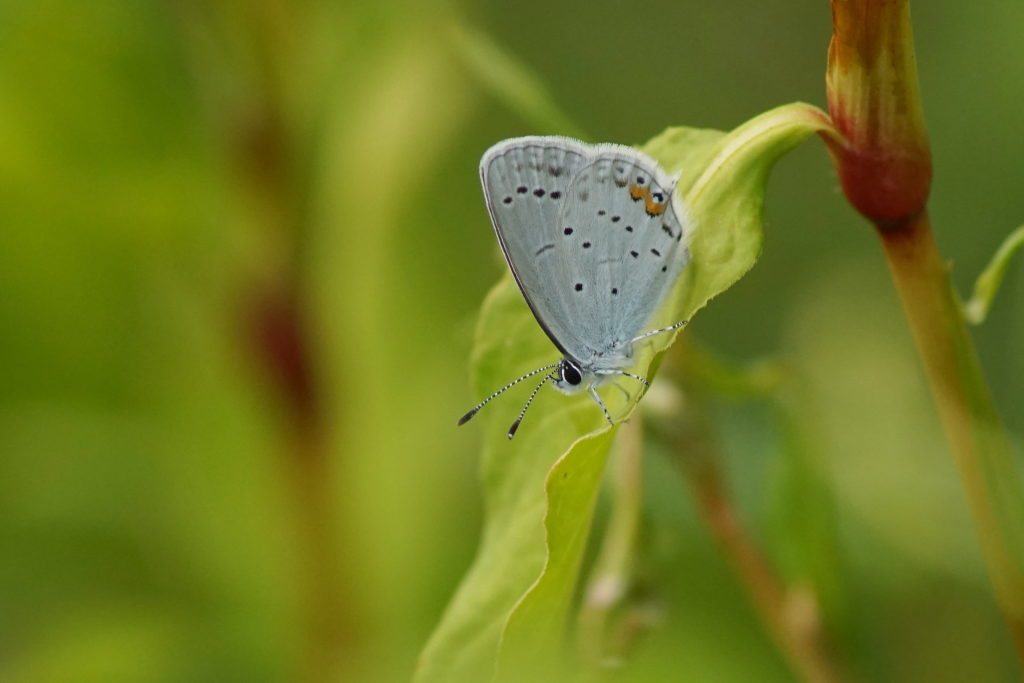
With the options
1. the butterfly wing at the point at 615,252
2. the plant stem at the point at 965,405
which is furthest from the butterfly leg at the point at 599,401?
the plant stem at the point at 965,405

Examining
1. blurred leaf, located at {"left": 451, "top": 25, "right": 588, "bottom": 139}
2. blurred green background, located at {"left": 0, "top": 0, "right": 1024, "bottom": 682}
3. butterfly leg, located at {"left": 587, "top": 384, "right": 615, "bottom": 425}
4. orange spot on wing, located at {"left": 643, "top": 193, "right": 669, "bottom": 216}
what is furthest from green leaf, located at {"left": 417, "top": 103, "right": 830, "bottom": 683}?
blurred green background, located at {"left": 0, "top": 0, "right": 1024, "bottom": 682}

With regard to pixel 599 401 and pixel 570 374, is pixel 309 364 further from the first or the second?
pixel 599 401

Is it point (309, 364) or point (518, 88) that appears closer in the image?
point (518, 88)

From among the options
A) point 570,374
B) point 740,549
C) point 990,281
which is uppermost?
point 990,281

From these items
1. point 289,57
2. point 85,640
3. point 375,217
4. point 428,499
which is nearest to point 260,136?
point 289,57

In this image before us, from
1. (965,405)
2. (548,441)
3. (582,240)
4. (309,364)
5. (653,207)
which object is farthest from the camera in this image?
(309,364)

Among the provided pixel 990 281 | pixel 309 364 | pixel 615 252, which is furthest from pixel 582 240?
pixel 309 364

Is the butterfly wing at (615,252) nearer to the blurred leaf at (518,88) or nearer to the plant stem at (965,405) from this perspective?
the blurred leaf at (518,88)

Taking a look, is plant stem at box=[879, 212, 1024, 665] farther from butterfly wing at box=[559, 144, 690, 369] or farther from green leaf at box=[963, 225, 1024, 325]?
butterfly wing at box=[559, 144, 690, 369]

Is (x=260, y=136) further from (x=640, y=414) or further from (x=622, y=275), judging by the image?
(x=640, y=414)
